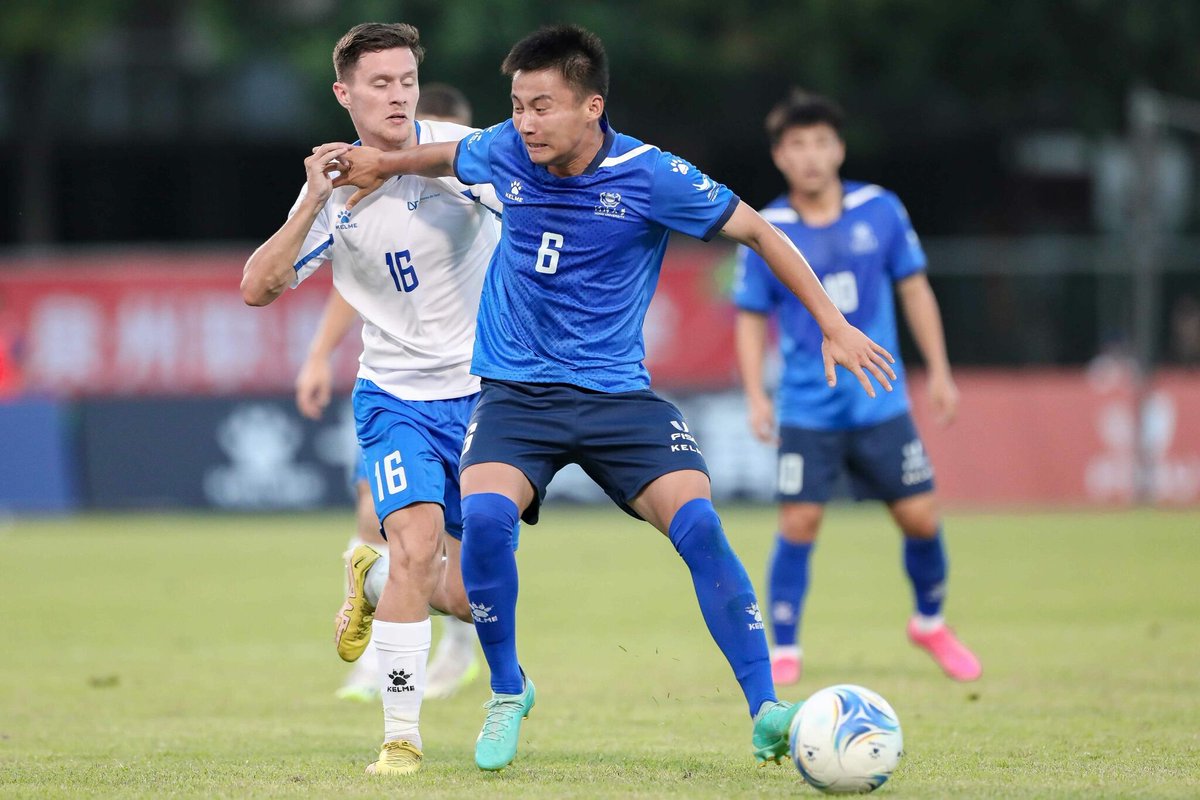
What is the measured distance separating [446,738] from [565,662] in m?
2.33

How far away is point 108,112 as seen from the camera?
32.8m

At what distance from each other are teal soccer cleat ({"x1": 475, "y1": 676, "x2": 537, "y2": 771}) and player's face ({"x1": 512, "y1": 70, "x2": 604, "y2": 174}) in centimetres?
180

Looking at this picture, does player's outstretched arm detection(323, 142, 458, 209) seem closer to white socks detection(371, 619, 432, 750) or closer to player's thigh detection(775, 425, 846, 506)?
white socks detection(371, 619, 432, 750)

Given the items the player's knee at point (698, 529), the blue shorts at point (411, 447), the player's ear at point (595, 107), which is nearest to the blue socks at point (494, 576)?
the blue shorts at point (411, 447)

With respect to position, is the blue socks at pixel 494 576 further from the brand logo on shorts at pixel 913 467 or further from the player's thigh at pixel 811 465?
the brand logo on shorts at pixel 913 467

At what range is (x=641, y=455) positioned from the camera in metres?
5.85

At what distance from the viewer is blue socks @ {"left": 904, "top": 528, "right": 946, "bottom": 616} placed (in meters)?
8.77

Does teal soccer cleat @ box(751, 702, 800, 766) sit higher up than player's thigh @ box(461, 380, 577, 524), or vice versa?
player's thigh @ box(461, 380, 577, 524)

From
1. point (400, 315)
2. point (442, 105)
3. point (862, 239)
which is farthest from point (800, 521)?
point (400, 315)

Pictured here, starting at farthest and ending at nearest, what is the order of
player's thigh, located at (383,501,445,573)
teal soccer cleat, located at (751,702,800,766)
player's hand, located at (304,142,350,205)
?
player's thigh, located at (383,501,445,573), player's hand, located at (304,142,350,205), teal soccer cleat, located at (751,702,800,766)

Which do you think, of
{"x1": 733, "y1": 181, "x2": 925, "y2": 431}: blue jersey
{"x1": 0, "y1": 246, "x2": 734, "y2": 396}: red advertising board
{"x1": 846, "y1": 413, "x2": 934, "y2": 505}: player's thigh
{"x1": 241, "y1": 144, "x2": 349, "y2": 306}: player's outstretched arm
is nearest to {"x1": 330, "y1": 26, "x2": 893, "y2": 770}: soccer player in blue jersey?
{"x1": 241, "y1": 144, "x2": 349, "y2": 306}: player's outstretched arm

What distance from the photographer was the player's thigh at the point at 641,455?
5.82 meters

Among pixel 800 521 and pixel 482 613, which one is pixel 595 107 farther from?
pixel 800 521


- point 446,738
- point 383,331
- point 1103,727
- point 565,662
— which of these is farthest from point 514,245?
point 565,662
